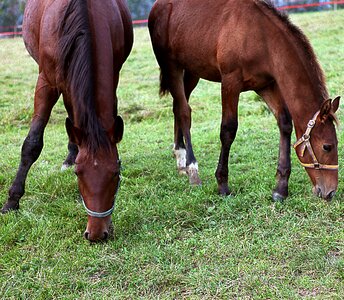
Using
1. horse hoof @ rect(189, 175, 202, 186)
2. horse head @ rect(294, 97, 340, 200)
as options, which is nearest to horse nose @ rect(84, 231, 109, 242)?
horse hoof @ rect(189, 175, 202, 186)

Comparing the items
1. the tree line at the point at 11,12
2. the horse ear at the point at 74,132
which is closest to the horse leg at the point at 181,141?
the horse ear at the point at 74,132

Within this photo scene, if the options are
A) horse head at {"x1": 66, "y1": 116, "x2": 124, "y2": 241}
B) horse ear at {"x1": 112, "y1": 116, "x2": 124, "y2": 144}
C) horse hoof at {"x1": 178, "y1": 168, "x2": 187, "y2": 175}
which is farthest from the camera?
horse hoof at {"x1": 178, "y1": 168, "x2": 187, "y2": 175}

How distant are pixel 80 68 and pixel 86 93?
21 centimetres

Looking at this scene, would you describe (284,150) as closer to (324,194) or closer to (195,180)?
(324,194)

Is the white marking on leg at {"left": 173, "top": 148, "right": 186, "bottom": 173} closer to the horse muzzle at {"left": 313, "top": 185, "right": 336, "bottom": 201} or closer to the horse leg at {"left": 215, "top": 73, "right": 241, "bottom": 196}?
the horse leg at {"left": 215, "top": 73, "right": 241, "bottom": 196}

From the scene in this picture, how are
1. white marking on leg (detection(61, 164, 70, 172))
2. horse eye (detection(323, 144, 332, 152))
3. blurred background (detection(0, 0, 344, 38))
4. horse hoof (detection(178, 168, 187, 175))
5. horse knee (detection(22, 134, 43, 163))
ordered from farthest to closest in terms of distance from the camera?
blurred background (detection(0, 0, 344, 38))
white marking on leg (detection(61, 164, 70, 172))
horse hoof (detection(178, 168, 187, 175))
horse knee (detection(22, 134, 43, 163))
horse eye (detection(323, 144, 332, 152))

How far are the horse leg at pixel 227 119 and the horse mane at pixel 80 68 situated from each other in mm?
1346

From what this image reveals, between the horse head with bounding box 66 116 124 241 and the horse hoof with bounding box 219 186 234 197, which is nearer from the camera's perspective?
the horse head with bounding box 66 116 124 241

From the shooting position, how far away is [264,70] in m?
4.20

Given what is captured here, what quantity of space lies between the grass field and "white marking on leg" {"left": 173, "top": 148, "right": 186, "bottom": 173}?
121 millimetres

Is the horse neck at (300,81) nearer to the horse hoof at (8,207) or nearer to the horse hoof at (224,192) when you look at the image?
the horse hoof at (224,192)

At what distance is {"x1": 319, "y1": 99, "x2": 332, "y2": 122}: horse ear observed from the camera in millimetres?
3781

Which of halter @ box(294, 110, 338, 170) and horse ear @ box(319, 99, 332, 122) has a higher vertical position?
horse ear @ box(319, 99, 332, 122)

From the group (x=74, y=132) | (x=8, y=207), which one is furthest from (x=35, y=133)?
(x=74, y=132)
